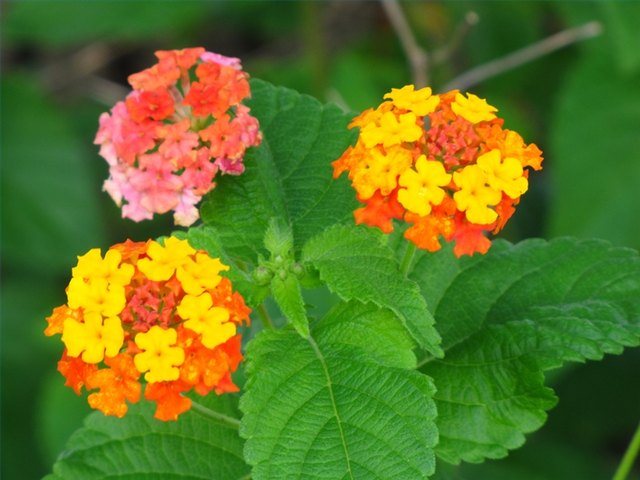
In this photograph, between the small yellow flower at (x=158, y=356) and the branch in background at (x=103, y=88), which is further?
the branch in background at (x=103, y=88)

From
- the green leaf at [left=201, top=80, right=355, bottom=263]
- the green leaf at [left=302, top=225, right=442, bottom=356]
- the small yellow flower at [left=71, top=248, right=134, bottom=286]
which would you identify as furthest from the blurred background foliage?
the small yellow flower at [left=71, top=248, right=134, bottom=286]

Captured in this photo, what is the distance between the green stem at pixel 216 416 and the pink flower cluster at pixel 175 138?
33 centimetres

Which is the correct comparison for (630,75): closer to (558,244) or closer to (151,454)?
(558,244)

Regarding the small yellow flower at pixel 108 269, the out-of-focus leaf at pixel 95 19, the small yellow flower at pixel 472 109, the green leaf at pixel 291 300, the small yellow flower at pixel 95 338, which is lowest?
the small yellow flower at pixel 95 338

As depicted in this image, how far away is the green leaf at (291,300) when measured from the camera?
153 cm

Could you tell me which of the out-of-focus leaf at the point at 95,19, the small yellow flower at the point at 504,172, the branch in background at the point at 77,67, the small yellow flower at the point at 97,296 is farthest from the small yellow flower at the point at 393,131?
the branch in background at the point at 77,67

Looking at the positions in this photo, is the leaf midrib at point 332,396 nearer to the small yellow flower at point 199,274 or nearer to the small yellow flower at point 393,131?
the small yellow flower at point 199,274

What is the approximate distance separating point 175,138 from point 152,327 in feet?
1.14

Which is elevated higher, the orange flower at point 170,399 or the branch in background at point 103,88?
the branch in background at point 103,88

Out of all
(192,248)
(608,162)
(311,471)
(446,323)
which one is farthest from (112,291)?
(608,162)

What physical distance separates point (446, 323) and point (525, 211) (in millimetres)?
2114

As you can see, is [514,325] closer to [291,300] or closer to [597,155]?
[291,300]

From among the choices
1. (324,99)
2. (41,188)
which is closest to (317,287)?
(324,99)

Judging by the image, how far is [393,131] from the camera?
151 cm
